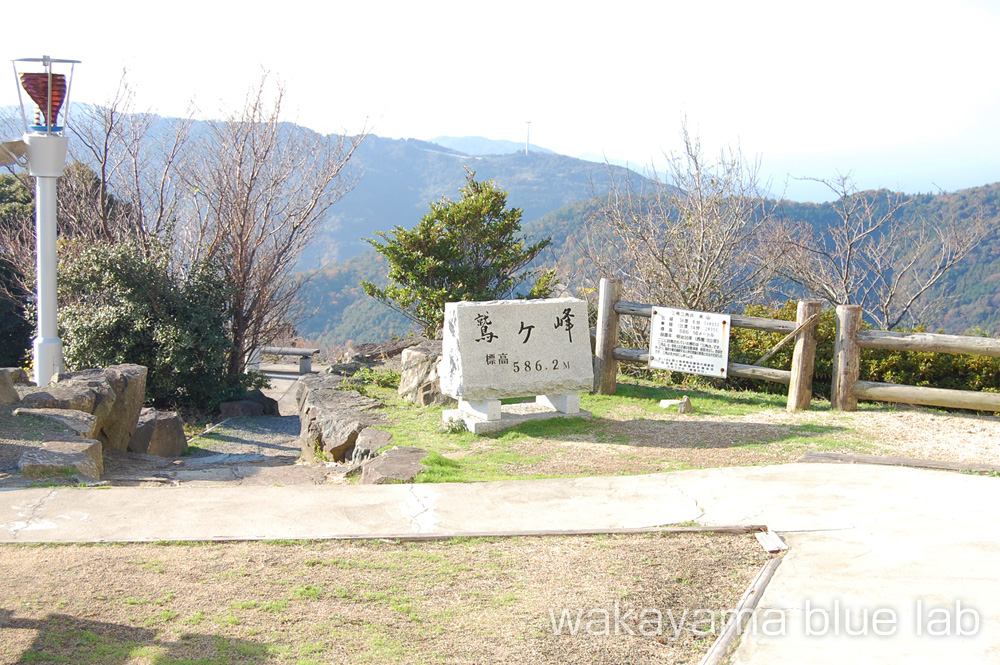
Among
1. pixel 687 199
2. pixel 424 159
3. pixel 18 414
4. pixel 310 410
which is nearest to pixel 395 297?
pixel 310 410

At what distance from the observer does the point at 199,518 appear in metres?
5.37

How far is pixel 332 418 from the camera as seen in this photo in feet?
30.7

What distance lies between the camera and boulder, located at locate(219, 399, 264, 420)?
13844 millimetres

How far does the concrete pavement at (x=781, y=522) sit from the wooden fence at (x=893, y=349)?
257cm

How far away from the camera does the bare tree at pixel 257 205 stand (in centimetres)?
1495

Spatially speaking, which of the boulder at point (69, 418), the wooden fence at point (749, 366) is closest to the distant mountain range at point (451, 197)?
the wooden fence at point (749, 366)

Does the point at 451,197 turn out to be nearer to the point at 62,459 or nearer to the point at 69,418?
the point at 69,418

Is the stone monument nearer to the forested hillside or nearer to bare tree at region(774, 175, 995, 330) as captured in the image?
the forested hillside

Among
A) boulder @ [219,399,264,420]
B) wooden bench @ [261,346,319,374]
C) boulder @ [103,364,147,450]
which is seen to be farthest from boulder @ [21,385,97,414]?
wooden bench @ [261,346,319,374]

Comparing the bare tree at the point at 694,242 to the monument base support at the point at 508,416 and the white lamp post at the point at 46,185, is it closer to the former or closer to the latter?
the monument base support at the point at 508,416

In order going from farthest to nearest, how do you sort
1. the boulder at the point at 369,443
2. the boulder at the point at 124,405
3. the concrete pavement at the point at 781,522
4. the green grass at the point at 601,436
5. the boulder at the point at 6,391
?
1. the boulder at the point at 124,405
2. the boulder at the point at 6,391
3. the boulder at the point at 369,443
4. the green grass at the point at 601,436
5. the concrete pavement at the point at 781,522

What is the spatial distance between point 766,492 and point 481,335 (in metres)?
3.45

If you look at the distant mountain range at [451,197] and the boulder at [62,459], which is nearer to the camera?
the boulder at [62,459]

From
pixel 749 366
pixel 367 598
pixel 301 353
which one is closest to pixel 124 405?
pixel 367 598
